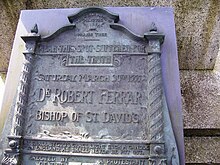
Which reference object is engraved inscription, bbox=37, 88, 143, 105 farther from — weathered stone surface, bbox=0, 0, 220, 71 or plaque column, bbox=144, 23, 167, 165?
weathered stone surface, bbox=0, 0, 220, 71

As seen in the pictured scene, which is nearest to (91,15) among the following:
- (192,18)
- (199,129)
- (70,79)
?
(70,79)

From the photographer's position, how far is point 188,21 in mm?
2367

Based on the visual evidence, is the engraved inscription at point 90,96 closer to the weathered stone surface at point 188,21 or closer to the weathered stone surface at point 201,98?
the weathered stone surface at point 201,98

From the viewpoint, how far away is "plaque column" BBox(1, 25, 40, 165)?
171cm

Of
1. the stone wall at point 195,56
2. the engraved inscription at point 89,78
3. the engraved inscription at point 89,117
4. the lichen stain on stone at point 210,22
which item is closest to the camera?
the engraved inscription at point 89,117

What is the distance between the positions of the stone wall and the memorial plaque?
547 millimetres

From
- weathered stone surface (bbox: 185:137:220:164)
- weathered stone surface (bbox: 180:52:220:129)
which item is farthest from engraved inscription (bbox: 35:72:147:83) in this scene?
weathered stone surface (bbox: 185:137:220:164)

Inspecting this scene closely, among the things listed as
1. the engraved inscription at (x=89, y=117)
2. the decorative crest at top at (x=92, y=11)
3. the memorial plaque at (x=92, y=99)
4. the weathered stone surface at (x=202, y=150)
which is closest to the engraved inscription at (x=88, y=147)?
the memorial plaque at (x=92, y=99)

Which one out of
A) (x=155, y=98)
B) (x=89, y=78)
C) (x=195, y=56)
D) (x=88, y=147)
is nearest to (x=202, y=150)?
(x=155, y=98)

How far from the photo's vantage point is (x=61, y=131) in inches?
70.6

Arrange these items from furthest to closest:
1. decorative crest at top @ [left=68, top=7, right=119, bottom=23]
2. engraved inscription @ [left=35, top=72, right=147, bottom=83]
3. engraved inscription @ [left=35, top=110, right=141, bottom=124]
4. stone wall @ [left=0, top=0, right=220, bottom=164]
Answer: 1. stone wall @ [left=0, top=0, right=220, bottom=164]
2. decorative crest at top @ [left=68, top=7, right=119, bottom=23]
3. engraved inscription @ [left=35, top=72, right=147, bottom=83]
4. engraved inscription @ [left=35, top=110, right=141, bottom=124]

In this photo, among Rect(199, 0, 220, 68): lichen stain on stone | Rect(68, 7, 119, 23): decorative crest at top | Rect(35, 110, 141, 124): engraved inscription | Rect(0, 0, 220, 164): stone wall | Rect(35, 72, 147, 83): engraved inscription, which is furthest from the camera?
Rect(199, 0, 220, 68): lichen stain on stone

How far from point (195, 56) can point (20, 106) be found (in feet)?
5.58

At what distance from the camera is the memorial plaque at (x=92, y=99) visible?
1704mm
